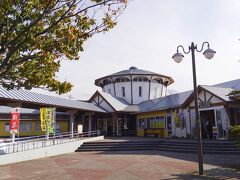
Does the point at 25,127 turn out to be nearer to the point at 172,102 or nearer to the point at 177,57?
the point at 172,102

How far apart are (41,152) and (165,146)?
867cm

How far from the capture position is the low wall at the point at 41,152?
11198 mm

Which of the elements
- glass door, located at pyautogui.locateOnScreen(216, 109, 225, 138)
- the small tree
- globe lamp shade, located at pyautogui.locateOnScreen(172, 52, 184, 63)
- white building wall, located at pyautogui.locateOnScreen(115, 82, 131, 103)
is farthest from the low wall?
white building wall, located at pyautogui.locateOnScreen(115, 82, 131, 103)

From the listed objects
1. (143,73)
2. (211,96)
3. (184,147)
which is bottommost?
(184,147)

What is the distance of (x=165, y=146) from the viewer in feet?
51.1

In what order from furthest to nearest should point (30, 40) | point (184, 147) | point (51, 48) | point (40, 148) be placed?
point (184, 147) < point (40, 148) < point (51, 48) < point (30, 40)

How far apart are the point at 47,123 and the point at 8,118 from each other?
15.2m

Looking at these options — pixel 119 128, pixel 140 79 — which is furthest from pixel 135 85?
pixel 119 128

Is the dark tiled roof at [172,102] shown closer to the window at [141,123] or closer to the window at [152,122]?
the window at [152,122]

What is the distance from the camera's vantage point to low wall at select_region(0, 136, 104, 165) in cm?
1120

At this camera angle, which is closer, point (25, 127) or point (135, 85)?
point (25, 127)

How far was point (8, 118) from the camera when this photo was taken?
1065 inches

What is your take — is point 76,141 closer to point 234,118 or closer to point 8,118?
point 234,118

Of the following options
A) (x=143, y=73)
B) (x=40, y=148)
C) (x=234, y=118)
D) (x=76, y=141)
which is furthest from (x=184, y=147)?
(x=143, y=73)
